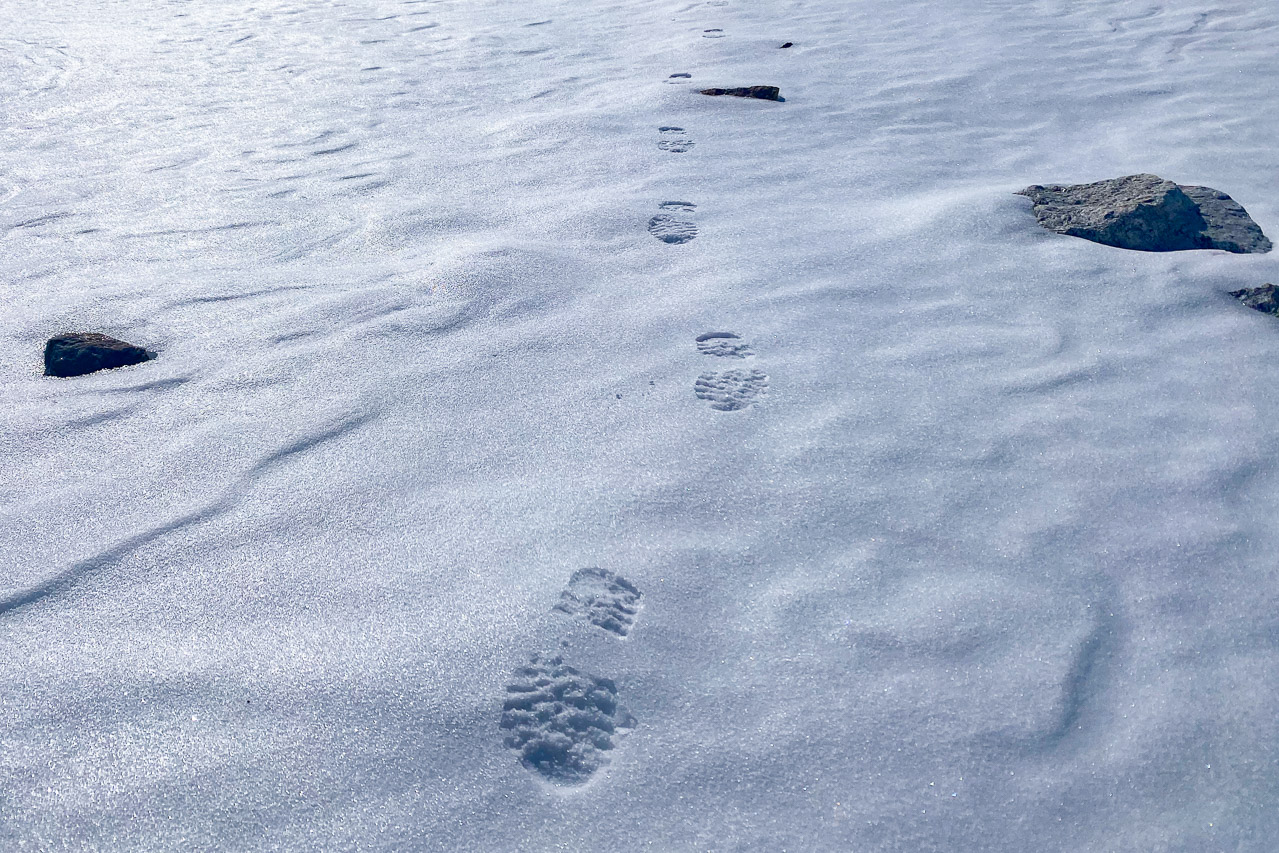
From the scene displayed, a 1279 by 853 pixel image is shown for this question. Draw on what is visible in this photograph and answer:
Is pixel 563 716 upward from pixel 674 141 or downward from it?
downward

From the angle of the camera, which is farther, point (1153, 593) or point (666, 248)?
point (666, 248)

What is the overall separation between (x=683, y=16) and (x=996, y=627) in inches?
197

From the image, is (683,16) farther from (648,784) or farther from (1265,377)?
(648,784)

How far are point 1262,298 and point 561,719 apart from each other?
1.97 meters

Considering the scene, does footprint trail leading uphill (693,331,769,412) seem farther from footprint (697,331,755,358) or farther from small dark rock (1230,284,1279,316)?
small dark rock (1230,284,1279,316)

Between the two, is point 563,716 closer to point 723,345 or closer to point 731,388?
point 731,388

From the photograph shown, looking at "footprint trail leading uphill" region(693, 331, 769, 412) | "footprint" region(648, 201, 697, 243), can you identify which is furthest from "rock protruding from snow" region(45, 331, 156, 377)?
"footprint" region(648, 201, 697, 243)

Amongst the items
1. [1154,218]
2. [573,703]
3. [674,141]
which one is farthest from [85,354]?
[1154,218]

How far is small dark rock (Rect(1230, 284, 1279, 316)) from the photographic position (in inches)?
86.6

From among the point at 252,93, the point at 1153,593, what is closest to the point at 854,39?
the point at 252,93

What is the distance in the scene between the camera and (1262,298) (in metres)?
2.21

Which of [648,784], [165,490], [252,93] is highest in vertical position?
[252,93]

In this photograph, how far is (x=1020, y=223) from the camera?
2635 millimetres

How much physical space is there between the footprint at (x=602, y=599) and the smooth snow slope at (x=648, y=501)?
2 cm
